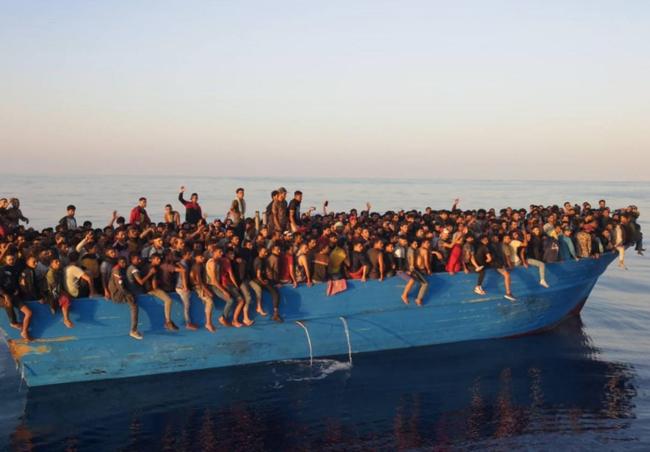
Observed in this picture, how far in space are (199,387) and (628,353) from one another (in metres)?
12.3

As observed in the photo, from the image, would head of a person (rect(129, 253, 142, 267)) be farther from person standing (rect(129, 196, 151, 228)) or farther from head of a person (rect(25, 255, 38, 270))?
person standing (rect(129, 196, 151, 228))

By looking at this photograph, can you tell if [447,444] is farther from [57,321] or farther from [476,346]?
[57,321]

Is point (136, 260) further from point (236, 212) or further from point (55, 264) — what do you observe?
point (236, 212)

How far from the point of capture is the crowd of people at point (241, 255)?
13141mm

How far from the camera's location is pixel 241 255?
14.2 metres

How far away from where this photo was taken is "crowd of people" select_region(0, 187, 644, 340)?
13141 millimetres

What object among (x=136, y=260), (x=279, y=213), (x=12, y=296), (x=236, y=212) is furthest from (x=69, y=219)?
(x=279, y=213)

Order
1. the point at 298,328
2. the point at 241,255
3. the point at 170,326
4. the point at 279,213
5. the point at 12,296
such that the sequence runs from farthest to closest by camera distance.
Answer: the point at 279,213
the point at 298,328
the point at 241,255
the point at 170,326
the point at 12,296

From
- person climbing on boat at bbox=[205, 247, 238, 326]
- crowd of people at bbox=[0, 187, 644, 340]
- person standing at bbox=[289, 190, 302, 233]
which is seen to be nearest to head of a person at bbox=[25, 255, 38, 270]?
crowd of people at bbox=[0, 187, 644, 340]

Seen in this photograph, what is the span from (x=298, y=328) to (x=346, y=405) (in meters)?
2.47

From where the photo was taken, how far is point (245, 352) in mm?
15141

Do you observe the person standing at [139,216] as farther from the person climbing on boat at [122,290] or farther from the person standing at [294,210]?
the person standing at [294,210]

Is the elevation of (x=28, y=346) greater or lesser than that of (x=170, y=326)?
lesser

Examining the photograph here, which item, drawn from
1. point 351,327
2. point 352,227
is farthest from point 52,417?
point 352,227
